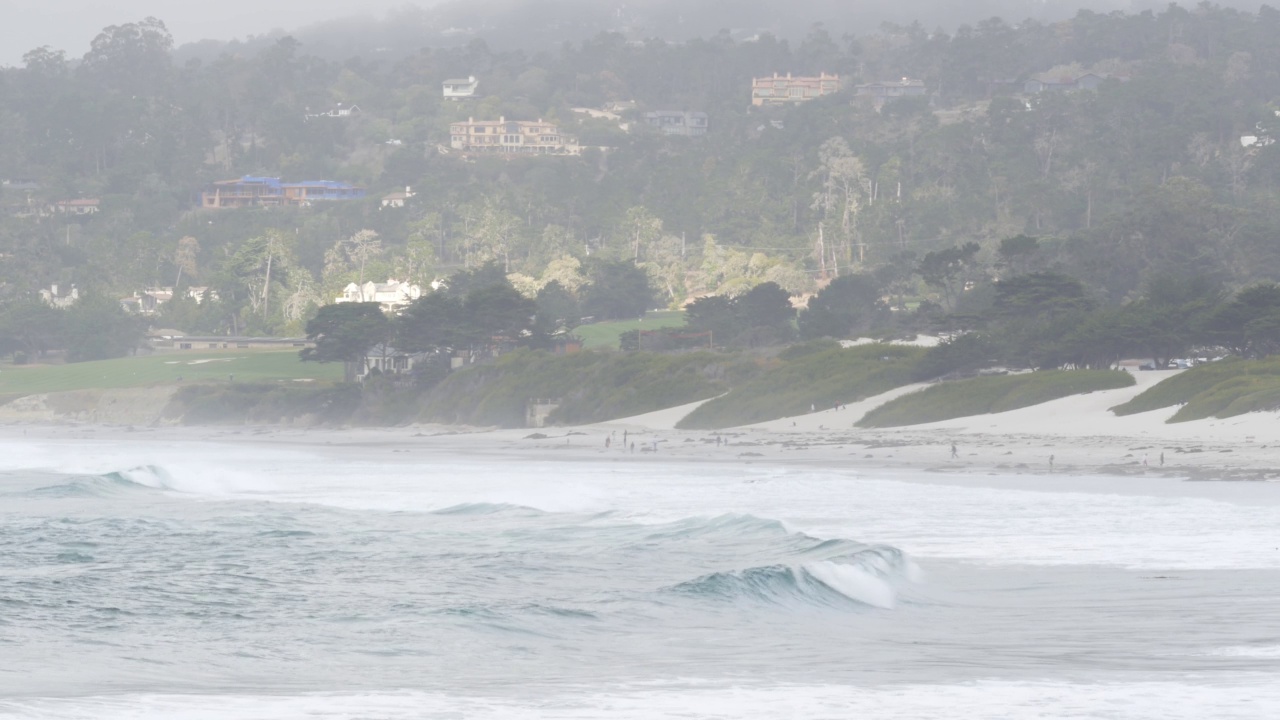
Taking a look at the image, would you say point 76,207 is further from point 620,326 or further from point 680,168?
point 620,326

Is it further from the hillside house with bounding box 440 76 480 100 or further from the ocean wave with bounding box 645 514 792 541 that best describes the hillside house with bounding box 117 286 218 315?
the ocean wave with bounding box 645 514 792 541

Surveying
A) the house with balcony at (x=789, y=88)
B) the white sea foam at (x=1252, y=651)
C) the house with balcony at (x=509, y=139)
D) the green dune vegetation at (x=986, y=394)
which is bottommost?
the white sea foam at (x=1252, y=651)

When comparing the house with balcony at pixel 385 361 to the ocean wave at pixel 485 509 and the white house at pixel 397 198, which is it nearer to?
the ocean wave at pixel 485 509

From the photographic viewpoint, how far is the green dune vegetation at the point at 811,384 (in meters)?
46.7

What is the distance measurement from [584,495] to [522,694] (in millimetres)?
15845

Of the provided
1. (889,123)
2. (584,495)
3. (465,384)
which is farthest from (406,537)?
(889,123)

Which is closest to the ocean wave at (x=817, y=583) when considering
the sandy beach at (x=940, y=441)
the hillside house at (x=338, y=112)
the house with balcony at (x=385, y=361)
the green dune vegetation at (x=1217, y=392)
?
the sandy beach at (x=940, y=441)

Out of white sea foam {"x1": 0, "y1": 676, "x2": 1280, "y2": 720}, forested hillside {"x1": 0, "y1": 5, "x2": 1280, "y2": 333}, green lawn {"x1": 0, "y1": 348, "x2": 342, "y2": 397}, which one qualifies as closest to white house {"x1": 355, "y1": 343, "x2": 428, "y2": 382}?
green lawn {"x1": 0, "y1": 348, "x2": 342, "y2": 397}

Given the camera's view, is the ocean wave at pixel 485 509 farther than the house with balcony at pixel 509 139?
No

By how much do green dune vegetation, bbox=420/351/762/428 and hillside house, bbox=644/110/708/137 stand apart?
11637 cm

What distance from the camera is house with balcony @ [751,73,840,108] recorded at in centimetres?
17438

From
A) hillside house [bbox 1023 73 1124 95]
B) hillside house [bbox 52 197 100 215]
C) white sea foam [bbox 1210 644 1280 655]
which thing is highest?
hillside house [bbox 1023 73 1124 95]

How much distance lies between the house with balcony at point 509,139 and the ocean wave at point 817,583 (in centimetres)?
14494

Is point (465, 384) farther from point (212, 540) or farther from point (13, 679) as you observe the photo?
point (13, 679)
